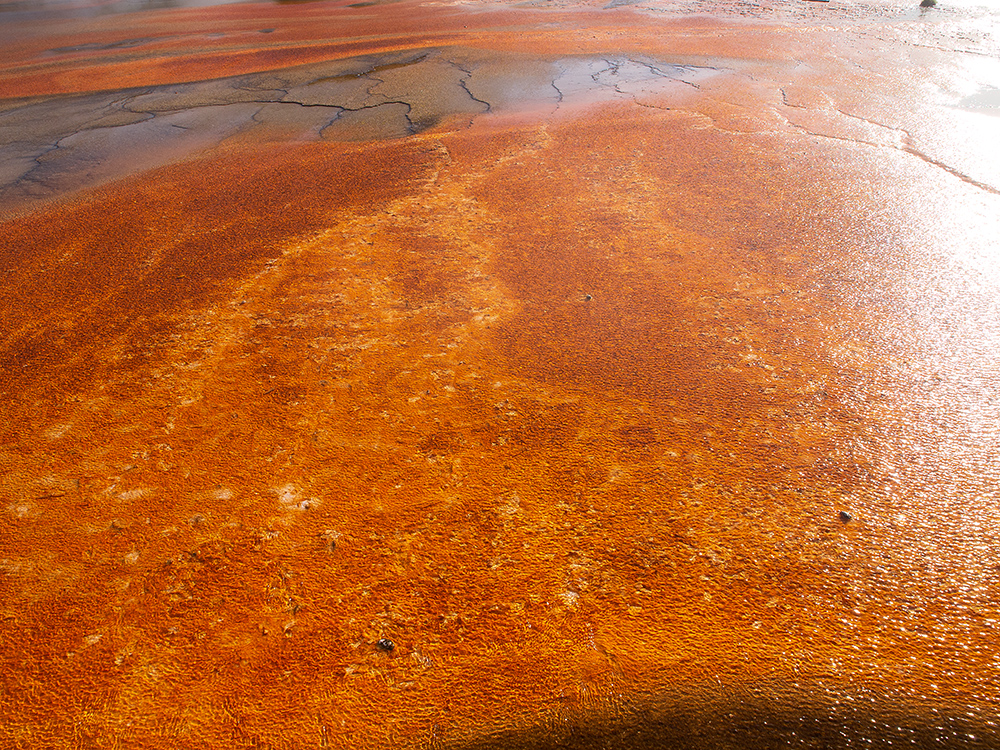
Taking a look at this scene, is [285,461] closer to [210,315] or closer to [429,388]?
[429,388]

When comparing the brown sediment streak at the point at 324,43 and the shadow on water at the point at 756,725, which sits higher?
the brown sediment streak at the point at 324,43

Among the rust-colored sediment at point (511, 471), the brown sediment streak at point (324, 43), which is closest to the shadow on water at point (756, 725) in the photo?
the rust-colored sediment at point (511, 471)

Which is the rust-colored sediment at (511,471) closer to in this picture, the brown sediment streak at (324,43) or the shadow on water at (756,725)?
the shadow on water at (756,725)

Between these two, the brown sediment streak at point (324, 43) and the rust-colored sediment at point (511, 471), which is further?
the brown sediment streak at point (324, 43)

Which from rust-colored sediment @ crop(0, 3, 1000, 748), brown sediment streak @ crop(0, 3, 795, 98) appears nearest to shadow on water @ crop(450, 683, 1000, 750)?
rust-colored sediment @ crop(0, 3, 1000, 748)

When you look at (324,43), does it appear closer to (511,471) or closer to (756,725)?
(511,471)

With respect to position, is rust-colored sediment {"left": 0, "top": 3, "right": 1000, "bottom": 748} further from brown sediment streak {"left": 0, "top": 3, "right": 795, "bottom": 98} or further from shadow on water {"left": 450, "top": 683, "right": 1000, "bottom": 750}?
brown sediment streak {"left": 0, "top": 3, "right": 795, "bottom": 98}

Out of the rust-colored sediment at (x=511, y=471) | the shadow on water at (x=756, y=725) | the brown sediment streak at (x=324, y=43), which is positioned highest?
the brown sediment streak at (x=324, y=43)

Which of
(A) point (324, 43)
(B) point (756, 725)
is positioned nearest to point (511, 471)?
(B) point (756, 725)
